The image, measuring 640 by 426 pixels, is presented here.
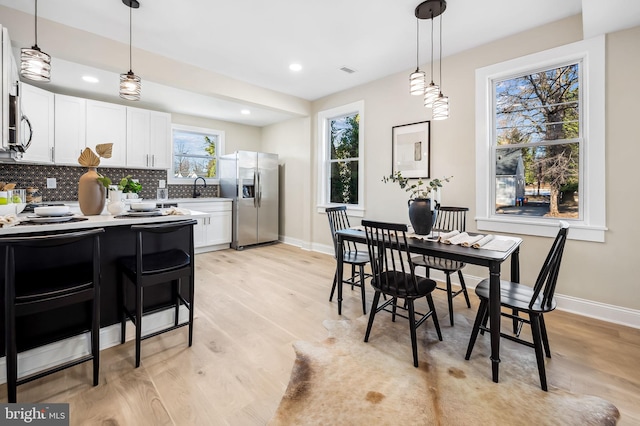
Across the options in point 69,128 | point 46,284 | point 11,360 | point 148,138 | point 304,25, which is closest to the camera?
→ point 11,360

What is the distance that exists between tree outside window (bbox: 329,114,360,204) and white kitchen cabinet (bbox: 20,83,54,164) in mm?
4084

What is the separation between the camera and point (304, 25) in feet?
9.61

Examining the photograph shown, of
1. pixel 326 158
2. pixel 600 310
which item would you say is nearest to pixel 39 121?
pixel 326 158

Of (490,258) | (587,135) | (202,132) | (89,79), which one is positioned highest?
(89,79)

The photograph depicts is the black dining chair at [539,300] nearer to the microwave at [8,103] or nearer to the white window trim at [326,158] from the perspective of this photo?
the white window trim at [326,158]

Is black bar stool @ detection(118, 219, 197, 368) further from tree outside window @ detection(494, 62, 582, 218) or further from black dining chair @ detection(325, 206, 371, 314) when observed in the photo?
tree outside window @ detection(494, 62, 582, 218)

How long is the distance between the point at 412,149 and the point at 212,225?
3696mm

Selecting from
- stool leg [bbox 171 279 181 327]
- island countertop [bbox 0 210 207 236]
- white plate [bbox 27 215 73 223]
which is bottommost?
stool leg [bbox 171 279 181 327]

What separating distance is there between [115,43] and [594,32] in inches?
183

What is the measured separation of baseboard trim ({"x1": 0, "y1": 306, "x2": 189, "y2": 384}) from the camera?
1.82m

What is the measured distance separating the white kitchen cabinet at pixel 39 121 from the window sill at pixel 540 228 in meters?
5.67

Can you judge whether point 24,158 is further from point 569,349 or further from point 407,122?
point 569,349

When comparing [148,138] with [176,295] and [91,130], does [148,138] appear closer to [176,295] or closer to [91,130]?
[91,130]

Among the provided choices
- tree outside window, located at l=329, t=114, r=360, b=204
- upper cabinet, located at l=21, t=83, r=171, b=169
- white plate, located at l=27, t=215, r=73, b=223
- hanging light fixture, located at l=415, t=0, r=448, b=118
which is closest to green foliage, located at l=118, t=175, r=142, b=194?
white plate, located at l=27, t=215, r=73, b=223
